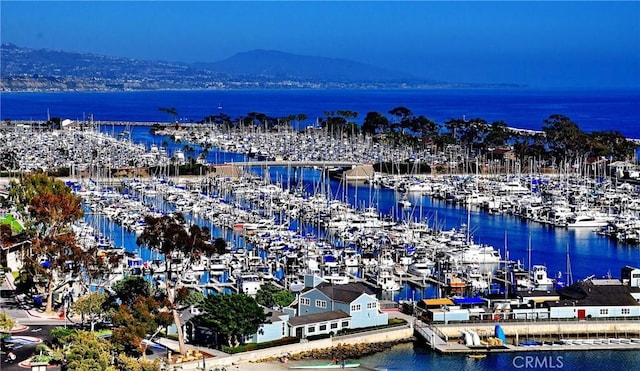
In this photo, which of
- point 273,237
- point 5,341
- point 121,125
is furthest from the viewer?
point 121,125

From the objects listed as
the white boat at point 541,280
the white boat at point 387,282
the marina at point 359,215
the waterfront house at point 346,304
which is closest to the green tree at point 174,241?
the waterfront house at point 346,304

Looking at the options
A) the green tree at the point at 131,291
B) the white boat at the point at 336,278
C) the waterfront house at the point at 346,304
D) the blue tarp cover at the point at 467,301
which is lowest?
the white boat at the point at 336,278

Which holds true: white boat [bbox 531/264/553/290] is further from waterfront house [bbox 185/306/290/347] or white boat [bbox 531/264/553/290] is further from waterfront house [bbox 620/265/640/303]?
waterfront house [bbox 185/306/290/347]

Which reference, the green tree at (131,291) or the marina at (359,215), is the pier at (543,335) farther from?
the green tree at (131,291)

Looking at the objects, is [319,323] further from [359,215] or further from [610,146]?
[610,146]

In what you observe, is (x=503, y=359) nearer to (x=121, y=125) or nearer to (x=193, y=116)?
(x=121, y=125)

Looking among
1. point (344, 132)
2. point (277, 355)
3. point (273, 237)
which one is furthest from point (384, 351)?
point (344, 132)

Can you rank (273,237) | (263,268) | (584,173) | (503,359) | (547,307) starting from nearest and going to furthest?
(503,359)
(547,307)
(263,268)
(273,237)
(584,173)
